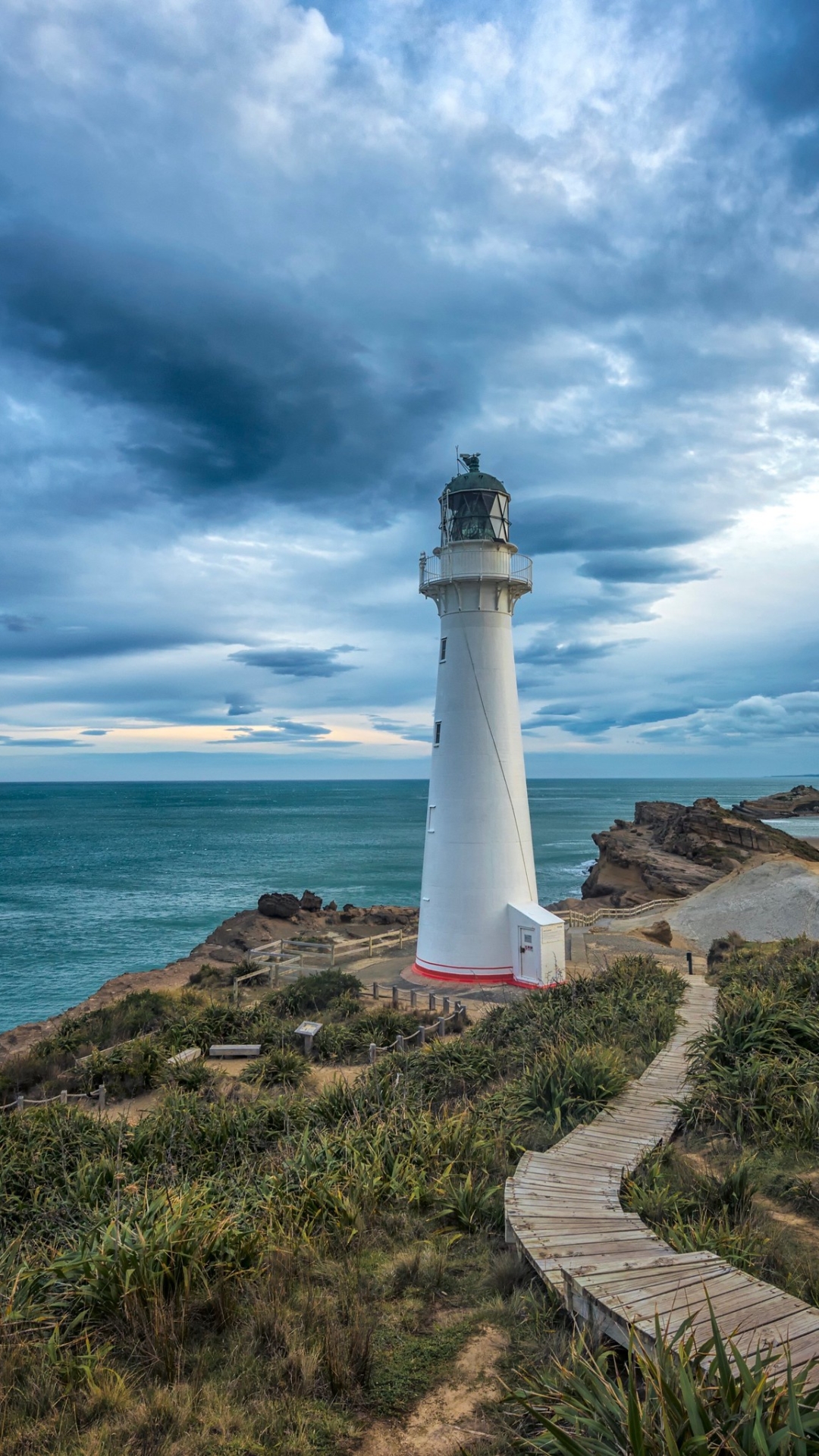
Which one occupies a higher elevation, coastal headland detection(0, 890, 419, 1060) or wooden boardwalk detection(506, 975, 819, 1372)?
wooden boardwalk detection(506, 975, 819, 1372)

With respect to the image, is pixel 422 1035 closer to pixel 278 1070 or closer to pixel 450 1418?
pixel 278 1070

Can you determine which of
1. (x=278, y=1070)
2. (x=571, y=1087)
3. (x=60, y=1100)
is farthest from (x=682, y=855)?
(x=571, y=1087)

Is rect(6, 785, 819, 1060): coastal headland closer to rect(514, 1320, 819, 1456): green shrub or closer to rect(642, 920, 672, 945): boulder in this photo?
rect(642, 920, 672, 945): boulder

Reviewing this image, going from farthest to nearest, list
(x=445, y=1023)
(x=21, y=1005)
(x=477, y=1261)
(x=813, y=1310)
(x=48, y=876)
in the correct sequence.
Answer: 1. (x=48, y=876)
2. (x=21, y=1005)
3. (x=445, y=1023)
4. (x=477, y=1261)
5. (x=813, y=1310)

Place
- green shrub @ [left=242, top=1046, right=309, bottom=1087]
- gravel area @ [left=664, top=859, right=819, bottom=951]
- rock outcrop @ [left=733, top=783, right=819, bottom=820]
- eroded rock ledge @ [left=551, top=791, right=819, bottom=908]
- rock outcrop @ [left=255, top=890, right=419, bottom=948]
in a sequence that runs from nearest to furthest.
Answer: green shrub @ [left=242, top=1046, right=309, bottom=1087], gravel area @ [left=664, top=859, right=819, bottom=951], rock outcrop @ [left=255, top=890, right=419, bottom=948], eroded rock ledge @ [left=551, top=791, right=819, bottom=908], rock outcrop @ [left=733, top=783, right=819, bottom=820]

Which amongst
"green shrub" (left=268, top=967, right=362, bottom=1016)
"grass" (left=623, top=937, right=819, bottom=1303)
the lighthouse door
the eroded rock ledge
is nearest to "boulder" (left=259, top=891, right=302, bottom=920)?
the eroded rock ledge

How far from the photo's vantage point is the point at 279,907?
36.3 metres

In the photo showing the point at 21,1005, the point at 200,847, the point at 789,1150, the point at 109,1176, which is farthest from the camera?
the point at 200,847

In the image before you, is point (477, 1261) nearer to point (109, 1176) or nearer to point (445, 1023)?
point (109, 1176)

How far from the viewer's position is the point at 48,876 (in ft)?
200

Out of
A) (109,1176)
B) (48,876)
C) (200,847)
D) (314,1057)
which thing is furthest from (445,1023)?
(200,847)

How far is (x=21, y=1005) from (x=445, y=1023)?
19742 millimetres

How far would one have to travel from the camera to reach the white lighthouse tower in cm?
1738

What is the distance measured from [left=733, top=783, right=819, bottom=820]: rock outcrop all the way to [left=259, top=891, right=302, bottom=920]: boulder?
250ft
